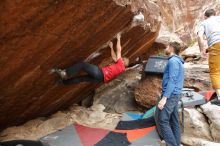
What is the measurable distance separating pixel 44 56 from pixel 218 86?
139 inches

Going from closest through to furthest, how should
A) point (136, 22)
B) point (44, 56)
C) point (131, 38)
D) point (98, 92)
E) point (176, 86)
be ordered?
point (44, 56), point (176, 86), point (136, 22), point (131, 38), point (98, 92)

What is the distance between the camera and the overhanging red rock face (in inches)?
180

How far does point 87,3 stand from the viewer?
4973 mm

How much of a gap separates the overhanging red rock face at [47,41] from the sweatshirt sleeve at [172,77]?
1.17m

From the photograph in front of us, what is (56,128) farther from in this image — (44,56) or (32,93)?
(44,56)

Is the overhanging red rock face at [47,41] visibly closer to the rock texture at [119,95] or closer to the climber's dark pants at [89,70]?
the climber's dark pants at [89,70]

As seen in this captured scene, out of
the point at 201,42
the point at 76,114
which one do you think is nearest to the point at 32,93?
the point at 76,114

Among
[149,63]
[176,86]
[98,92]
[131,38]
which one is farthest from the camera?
[98,92]

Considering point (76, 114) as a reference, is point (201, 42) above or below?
above

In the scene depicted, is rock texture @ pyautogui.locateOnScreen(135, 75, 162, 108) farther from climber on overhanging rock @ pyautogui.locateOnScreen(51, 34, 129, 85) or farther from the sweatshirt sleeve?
the sweatshirt sleeve

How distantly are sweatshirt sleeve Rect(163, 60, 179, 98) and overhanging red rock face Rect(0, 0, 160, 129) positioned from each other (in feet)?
3.84

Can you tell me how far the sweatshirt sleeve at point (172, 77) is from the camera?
5911 millimetres

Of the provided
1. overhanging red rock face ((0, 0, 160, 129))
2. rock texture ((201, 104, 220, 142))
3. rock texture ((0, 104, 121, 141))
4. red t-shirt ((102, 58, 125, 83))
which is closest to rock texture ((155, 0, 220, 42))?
rock texture ((0, 104, 121, 141))

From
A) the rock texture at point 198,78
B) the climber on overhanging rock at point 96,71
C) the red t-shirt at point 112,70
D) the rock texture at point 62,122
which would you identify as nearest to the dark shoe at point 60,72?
the climber on overhanging rock at point 96,71
